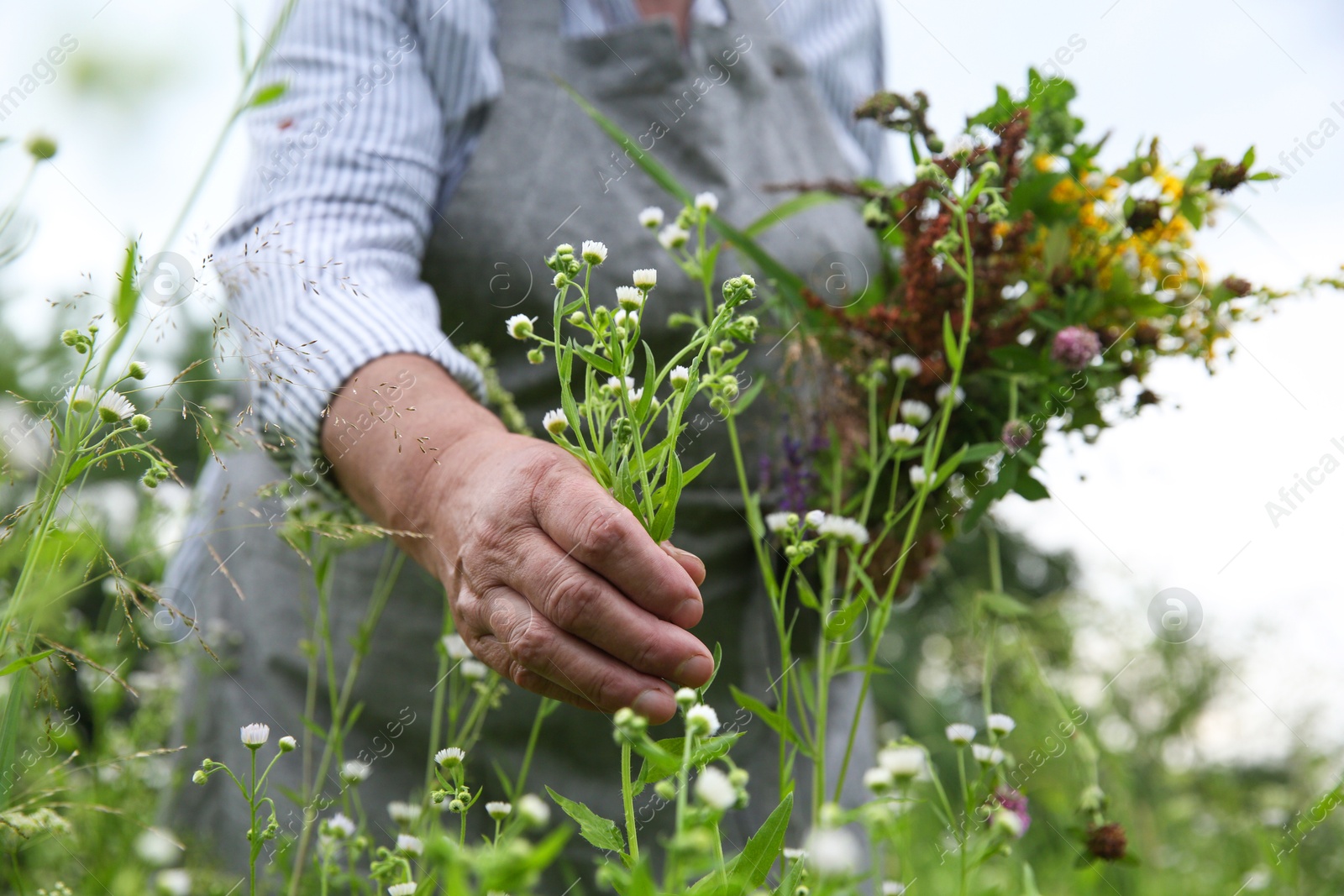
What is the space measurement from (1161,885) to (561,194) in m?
1.40

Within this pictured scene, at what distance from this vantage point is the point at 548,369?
3.03ft

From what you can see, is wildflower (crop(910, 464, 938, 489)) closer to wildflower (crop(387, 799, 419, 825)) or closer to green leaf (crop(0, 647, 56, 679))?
wildflower (crop(387, 799, 419, 825))

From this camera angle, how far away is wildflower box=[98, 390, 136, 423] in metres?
0.41

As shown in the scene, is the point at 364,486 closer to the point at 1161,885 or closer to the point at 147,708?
the point at 147,708

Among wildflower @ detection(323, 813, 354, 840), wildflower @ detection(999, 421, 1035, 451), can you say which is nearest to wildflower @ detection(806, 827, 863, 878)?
wildflower @ detection(323, 813, 354, 840)

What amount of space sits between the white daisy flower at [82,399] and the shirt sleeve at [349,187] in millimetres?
214

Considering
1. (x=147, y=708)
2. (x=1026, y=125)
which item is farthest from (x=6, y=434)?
(x=147, y=708)

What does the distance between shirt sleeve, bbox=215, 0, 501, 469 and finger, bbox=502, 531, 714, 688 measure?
0.91 ft

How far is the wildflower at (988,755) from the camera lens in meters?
0.52

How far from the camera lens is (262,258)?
2.58 feet

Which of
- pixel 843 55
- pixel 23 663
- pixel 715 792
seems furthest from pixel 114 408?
pixel 843 55

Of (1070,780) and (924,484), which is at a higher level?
(924,484)

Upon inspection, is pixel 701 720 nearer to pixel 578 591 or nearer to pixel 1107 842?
pixel 578 591

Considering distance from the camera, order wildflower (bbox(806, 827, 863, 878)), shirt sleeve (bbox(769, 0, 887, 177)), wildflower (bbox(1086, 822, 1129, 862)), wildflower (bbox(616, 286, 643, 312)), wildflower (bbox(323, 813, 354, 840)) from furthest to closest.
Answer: shirt sleeve (bbox(769, 0, 887, 177)), wildflower (bbox(1086, 822, 1129, 862)), wildflower (bbox(323, 813, 354, 840)), wildflower (bbox(616, 286, 643, 312)), wildflower (bbox(806, 827, 863, 878))
